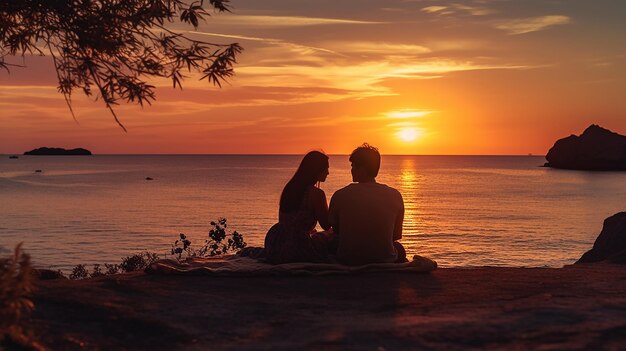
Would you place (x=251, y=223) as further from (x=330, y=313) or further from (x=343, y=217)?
(x=330, y=313)

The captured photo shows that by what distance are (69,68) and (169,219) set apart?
42999 mm

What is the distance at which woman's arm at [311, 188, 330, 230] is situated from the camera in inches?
392

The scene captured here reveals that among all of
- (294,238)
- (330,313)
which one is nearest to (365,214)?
(294,238)

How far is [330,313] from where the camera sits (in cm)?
740

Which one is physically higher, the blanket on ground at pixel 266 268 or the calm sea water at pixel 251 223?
the blanket on ground at pixel 266 268

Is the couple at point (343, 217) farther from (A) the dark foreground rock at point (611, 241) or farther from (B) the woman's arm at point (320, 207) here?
(A) the dark foreground rock at point (611, 241)

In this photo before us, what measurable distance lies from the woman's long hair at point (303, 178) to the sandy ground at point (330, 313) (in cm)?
117

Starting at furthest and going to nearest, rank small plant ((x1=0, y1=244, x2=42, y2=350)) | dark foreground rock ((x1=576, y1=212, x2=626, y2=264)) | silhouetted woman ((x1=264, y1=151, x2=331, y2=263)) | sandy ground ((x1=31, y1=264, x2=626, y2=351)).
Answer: dark foreground rock ((x1=576, y1=212, x2=626, y2=264))
silhouetted woman ((x1=264, y1=151, x2=331, y2=263))
sandy ground ((x1=31, y1=264, x2=626, y2=351))
small plant ((x1=0, y1=244, x2=42, y2=350))

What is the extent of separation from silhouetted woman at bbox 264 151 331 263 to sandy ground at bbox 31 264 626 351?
0.67 meters

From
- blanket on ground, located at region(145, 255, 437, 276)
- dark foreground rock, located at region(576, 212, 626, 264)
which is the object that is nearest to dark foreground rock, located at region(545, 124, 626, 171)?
dark foreground rock, located at region(576, 212, 626, 264)

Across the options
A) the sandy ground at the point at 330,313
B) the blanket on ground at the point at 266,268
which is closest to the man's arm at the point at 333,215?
the blanket on ground at the point at 266,268

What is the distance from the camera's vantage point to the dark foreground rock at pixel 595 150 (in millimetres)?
156875

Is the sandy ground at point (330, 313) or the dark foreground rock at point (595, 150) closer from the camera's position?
the sandy ground at point (330, 313)

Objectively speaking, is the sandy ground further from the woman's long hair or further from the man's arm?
the woman's long hair
